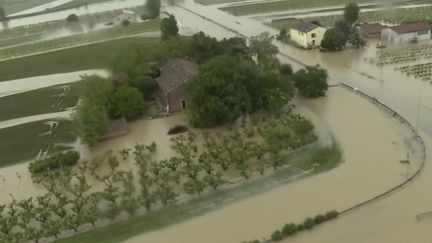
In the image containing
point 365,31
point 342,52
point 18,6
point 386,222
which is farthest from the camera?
point 18,6

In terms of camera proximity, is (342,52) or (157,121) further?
(342,52)

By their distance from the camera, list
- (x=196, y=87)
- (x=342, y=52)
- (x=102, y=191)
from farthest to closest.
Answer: (x=342, y=52) → (x=196, y=87) → (x=102, y=191)

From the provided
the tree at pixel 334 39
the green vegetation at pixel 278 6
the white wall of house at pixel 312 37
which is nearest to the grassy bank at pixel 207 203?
the tree at pixel 334 39

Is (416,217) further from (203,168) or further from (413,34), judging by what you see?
(413,34)

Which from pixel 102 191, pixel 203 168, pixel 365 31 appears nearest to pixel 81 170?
pixel 102 191

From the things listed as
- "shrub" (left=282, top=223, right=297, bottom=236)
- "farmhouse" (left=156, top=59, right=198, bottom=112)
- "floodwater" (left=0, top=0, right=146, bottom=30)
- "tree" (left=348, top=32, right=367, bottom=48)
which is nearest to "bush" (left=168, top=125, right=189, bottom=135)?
"farmhouse" (left=156, top=59, right=198, bottom=112)

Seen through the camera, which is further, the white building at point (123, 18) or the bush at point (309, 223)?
the white building at point (123, 18)

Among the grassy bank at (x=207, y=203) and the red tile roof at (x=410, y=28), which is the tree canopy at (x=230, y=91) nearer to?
the grassy bank at (x=207, y=203)
